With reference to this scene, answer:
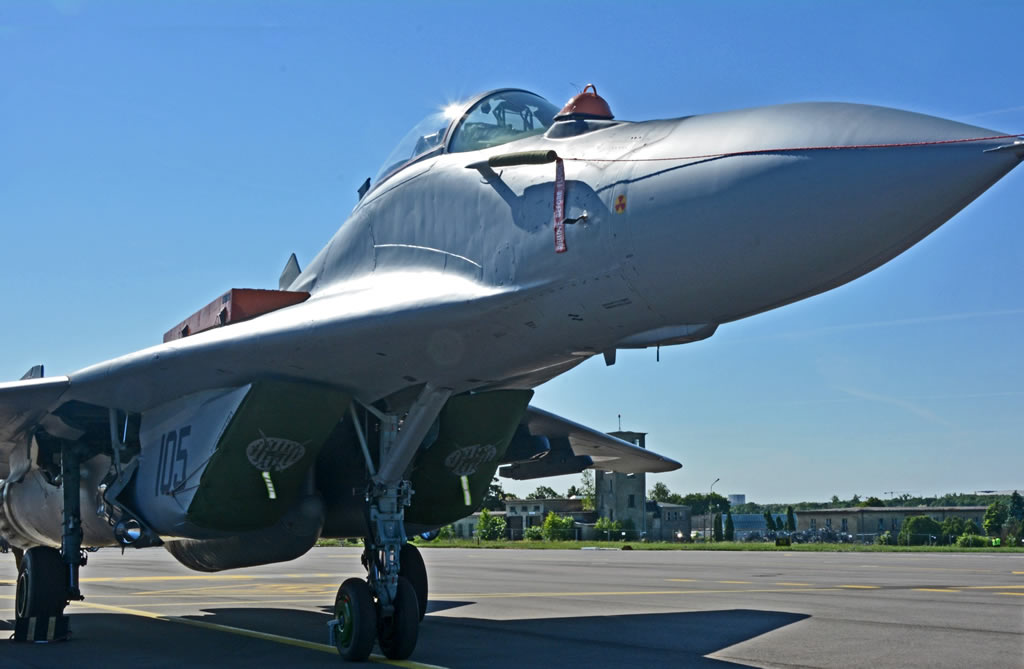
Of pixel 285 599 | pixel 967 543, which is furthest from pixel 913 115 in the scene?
pixel 967 543

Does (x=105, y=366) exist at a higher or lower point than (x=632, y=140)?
lower

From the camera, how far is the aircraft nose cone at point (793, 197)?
5438mm

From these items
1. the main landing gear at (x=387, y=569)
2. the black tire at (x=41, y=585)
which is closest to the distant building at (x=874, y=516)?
the black tire at (x=41, y=585)

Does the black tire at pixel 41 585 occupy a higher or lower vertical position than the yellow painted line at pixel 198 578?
higher

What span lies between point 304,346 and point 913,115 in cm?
536

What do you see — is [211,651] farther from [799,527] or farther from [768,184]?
[799,527]

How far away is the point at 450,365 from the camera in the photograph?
8398mm

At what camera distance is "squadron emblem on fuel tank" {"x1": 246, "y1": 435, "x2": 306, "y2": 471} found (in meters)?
9.39

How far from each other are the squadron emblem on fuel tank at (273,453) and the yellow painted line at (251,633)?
190 cm

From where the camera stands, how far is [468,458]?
35.2 ft

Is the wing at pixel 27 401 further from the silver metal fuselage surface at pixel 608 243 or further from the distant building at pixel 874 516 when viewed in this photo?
the distant building at pixel 874 516

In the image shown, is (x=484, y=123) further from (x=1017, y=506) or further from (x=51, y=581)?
(x=1017, y=506)

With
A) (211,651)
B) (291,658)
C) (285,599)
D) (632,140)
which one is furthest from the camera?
(285,599)

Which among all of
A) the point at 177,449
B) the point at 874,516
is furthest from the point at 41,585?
the point at 874,516
